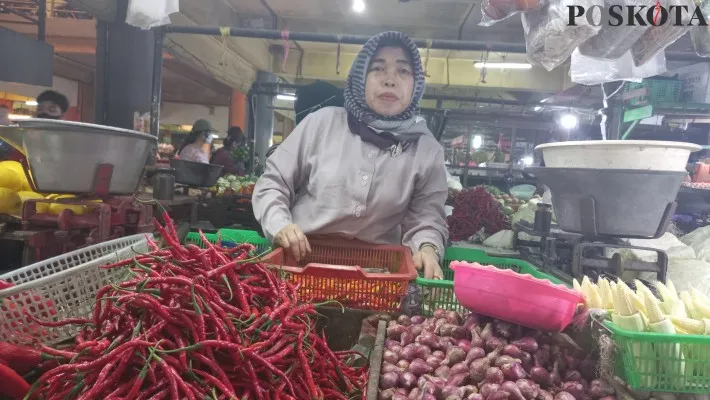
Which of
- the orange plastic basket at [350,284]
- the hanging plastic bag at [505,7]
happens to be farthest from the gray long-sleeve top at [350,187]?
the hanging plastic bag at [505,7]

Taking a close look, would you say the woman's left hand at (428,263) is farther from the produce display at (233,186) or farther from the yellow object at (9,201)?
the produce display at (233,186)

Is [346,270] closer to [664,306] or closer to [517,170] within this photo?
[664,306]

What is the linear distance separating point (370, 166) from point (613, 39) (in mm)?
1497

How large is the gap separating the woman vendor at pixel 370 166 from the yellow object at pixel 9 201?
1.62 m

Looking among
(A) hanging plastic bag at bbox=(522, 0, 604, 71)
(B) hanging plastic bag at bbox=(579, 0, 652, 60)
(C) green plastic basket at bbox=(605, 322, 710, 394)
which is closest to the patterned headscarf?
(A) hanging plastic bag at bbox=(522, 0, 604, 71)

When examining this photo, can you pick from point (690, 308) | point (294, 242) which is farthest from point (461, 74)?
point (690, 308)

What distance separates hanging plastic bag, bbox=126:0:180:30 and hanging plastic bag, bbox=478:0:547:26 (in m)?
2.14

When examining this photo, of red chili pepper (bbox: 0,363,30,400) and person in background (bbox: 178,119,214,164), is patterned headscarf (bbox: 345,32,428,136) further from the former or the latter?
person in background (bbox: 178,119,214,164)

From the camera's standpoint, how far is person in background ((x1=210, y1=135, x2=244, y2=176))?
796 centimetres

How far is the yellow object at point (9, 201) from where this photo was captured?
2.86 m

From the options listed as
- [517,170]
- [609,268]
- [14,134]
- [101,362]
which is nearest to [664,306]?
[609,268]

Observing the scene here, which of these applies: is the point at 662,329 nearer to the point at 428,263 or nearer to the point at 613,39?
the point at 428,263

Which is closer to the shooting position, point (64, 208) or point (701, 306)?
point (701, 306)

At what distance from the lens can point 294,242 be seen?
2240mm
